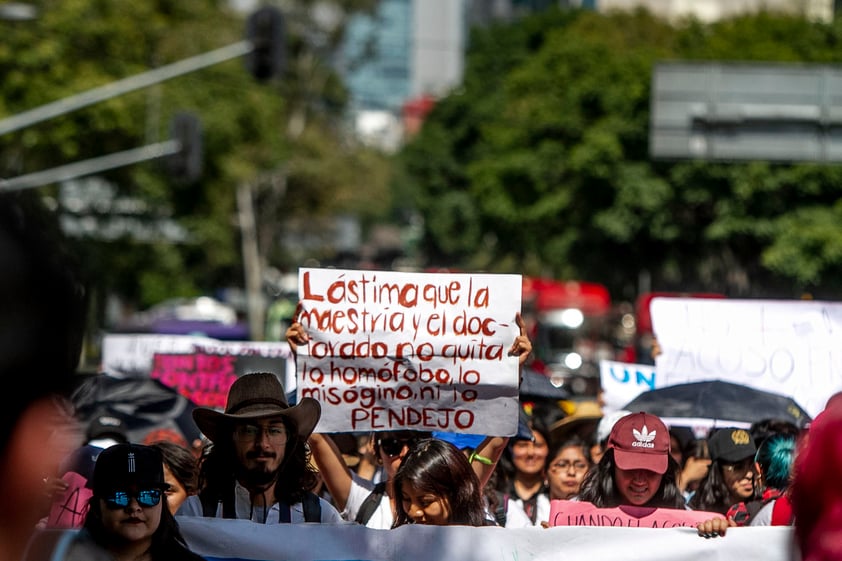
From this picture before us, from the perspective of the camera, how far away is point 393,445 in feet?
18.8

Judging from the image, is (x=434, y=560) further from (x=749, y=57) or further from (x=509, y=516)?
(x=749, y=57)

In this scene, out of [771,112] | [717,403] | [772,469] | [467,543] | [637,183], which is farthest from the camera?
[637,183]

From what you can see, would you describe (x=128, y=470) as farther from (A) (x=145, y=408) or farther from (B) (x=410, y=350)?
(A) (x=145, y=408)

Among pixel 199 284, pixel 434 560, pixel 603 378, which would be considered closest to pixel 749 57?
pixel 199 284

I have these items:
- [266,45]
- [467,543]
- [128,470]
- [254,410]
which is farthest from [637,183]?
[128,470]

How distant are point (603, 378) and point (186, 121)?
18.4 meters

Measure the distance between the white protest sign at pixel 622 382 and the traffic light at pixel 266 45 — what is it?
12.7 meters

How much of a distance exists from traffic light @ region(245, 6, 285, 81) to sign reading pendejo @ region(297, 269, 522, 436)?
54.1ft

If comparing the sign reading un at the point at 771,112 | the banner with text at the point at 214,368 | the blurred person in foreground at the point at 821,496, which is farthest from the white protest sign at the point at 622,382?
the blurred person in foreground at the point at 821,496

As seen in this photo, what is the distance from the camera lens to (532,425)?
23.7ft

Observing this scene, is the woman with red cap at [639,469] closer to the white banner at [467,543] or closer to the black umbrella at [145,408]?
the white banner at [467,543]

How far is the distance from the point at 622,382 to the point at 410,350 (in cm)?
453

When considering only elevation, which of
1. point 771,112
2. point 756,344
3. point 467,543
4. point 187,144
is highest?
point 187,144

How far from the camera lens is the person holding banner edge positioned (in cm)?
536
